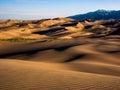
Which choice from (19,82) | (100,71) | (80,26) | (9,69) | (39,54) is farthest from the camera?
(80,26)

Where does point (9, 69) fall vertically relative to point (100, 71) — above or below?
above

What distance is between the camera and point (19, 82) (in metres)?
8.93

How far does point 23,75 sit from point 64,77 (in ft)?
4.83

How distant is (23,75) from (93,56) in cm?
1130

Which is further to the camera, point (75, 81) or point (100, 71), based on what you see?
point (100, 71)

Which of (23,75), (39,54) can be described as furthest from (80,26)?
(23,75)

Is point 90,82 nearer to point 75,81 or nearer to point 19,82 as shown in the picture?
point 75,81

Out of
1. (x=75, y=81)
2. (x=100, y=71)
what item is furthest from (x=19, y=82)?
(x=100, y=71)

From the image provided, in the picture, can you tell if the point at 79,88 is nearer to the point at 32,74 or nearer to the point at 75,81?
the point at 75,81

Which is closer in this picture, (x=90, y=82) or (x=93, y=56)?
(x=90, y=82)

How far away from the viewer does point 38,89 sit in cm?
805

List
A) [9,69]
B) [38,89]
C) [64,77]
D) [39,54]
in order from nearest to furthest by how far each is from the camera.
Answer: [38,89] < [64,77] < [9,69] < [39,54]

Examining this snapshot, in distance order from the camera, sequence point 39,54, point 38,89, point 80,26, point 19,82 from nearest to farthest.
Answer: point 38,89 < point 19,82 < point 39,54 < point 80,26

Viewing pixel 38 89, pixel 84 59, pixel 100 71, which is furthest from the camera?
pixel 84 59
